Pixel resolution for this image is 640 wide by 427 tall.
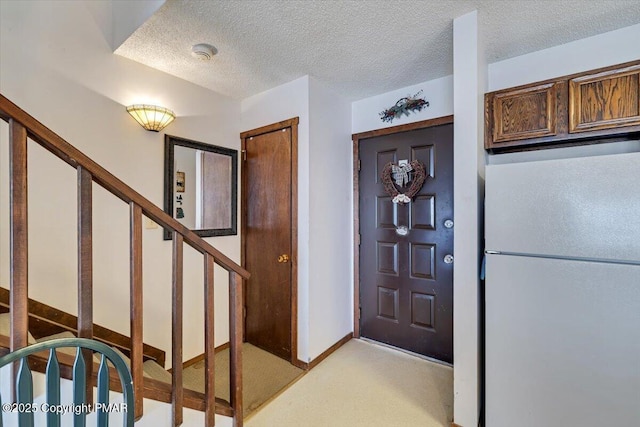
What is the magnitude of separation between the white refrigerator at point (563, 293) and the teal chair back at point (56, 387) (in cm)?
165

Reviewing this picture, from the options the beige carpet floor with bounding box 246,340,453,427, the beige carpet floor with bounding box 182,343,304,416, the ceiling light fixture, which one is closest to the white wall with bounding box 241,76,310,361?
the beige carpet floor with bounding box 182,343,304,416

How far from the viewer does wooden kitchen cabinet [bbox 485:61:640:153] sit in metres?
1.54

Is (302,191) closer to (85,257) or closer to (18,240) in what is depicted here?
(85,257)

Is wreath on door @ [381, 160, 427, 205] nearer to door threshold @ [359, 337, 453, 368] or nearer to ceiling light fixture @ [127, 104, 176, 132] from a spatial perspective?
door threshold @ [359, 337, 453, 368]

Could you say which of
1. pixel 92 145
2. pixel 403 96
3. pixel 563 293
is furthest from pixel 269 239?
pixel 563 293

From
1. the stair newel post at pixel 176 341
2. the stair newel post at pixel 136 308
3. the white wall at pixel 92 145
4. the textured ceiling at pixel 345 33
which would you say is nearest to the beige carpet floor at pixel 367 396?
the stair newel post at pixel 176 341

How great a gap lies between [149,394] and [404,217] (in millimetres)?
2172

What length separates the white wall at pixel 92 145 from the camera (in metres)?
1.62

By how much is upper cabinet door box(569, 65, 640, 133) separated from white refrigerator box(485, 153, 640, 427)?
0.56 metres

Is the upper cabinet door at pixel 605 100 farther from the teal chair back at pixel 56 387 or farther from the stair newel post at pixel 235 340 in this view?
→ the teal chair back at pixel 56 387

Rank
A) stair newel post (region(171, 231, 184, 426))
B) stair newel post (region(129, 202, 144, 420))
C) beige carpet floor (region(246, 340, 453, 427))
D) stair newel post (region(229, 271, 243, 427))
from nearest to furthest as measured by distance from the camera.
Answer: stair newel post (region(129, 202, 144, 420))
stair newel post (region(171, 231, 184, 426))
stair newel post (region(229, 271, 243, 427))
beige carpet floor (region(246, 340, 453, 427))

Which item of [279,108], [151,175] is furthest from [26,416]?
[279,108]

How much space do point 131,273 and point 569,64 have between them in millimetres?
2787

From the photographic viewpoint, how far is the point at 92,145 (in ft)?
6.11
